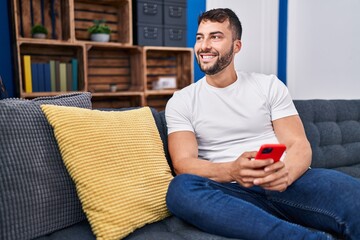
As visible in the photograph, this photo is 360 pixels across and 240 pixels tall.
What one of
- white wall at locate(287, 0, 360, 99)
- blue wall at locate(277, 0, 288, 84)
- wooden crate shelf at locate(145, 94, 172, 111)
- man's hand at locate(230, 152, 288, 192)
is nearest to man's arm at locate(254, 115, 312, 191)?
man's hand at locate(230, 152, 288, 192)

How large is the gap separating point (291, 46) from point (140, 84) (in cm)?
164

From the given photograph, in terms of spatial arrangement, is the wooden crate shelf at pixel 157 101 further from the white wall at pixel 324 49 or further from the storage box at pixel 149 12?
the white wall at pixel 324 49

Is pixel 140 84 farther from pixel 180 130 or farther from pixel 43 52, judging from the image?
pixel 180 130

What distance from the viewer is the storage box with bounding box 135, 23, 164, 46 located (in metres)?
2.98

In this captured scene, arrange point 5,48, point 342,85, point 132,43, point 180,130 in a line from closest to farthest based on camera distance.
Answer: point 180,130 < point 5,48 < point 132,43 < point 342,85

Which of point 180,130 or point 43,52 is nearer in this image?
point 180,130

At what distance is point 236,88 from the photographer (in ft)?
4.69

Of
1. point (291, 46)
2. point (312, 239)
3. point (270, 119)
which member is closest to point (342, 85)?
point (291, 46)

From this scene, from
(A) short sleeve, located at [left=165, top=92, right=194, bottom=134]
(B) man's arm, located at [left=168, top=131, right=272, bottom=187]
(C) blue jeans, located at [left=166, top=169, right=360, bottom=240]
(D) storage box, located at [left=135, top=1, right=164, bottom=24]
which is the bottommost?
(C) blue jeans, located at [left=166, top=169, right=360, bottom=240]

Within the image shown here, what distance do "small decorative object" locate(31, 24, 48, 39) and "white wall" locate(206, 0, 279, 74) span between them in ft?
6.29

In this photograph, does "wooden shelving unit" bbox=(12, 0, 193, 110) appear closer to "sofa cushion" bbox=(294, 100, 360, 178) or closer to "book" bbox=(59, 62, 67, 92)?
"book" bbox=(59, 62, 67, 92)

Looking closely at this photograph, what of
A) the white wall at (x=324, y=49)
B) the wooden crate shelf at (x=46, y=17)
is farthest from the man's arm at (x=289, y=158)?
the white wall at (x=324, y=49)

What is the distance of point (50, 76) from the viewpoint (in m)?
2.69

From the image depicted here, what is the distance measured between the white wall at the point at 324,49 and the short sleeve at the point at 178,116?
8.22 ft
